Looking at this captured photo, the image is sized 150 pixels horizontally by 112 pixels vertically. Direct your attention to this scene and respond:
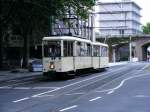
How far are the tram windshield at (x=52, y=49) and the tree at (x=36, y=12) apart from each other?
8166mm

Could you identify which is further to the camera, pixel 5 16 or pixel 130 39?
pixel 130 39

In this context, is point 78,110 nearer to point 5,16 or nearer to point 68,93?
point 68,93

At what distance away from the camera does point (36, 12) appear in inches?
1897

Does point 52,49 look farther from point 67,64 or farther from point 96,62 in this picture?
point 96,62

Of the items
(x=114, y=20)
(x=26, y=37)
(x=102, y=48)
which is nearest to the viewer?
(x=102, y=48)

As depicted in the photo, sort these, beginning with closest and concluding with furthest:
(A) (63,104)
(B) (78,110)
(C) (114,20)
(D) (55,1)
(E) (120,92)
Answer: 1. (B) (78,110)
2. (A) (63,104)
3. (E) (120,92)
4. (D) (55,1)
5. (C) (114,20)

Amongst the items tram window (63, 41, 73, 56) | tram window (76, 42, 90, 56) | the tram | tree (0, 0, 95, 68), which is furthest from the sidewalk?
tree (0, 0, 95, 68)

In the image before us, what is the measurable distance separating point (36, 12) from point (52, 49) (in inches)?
480

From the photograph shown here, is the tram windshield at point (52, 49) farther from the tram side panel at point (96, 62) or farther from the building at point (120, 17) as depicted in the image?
the building at point (120, 17)

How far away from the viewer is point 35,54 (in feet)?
247

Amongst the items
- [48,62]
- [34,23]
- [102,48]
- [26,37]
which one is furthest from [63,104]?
[26,37]

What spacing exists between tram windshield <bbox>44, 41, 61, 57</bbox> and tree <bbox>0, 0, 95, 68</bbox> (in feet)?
26.8

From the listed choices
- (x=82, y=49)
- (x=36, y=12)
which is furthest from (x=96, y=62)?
(x=36, y=12)

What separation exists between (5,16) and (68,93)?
97.6ft
